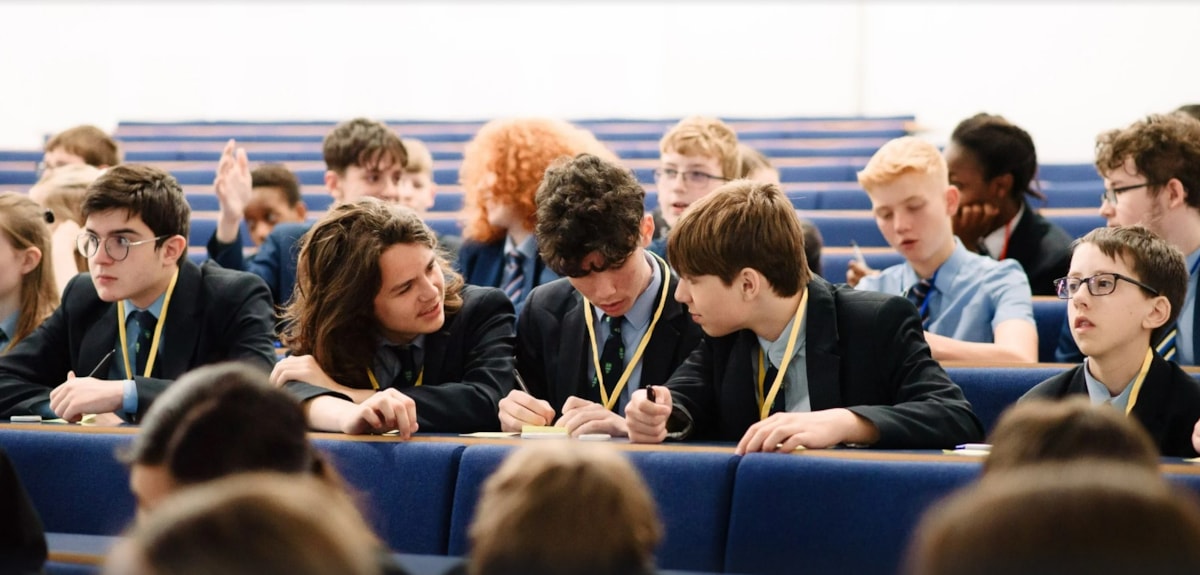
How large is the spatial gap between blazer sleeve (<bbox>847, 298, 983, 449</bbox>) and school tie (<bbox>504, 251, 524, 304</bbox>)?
137 centimetres

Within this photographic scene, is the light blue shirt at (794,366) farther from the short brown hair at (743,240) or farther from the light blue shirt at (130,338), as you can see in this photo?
the light blue shirt at (130,338)

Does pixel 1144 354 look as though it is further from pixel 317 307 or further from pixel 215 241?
pixel 215 241

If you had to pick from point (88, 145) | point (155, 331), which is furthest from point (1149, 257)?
point (88, 145)

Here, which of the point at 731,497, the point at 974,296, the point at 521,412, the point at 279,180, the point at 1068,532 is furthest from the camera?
the point at 279,180

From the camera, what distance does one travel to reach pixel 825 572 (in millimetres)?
1789

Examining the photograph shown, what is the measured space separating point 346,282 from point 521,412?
1.33ft

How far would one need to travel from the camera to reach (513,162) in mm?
3467

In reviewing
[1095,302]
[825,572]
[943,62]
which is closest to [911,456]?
[825,572]

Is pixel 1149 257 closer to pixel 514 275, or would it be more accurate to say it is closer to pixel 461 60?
pixel 514 275

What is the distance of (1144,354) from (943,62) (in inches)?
262

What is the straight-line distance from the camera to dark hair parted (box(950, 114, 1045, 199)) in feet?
11.9

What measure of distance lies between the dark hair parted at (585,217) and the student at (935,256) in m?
0.95

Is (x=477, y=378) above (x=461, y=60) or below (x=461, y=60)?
below

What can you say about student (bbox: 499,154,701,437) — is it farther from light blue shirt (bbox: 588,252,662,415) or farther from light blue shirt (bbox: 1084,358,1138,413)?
light blue shirt (bbox: 1084,358,1138,413)
